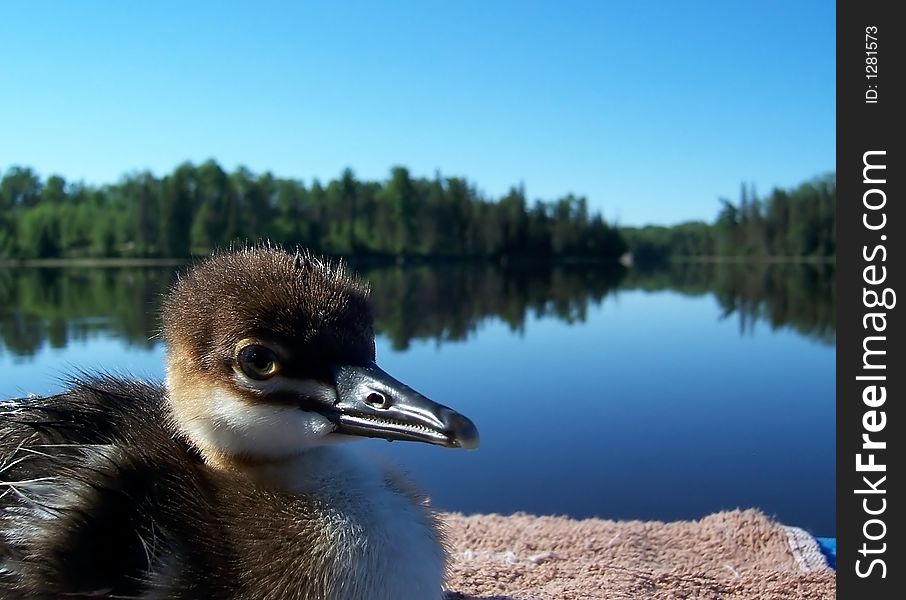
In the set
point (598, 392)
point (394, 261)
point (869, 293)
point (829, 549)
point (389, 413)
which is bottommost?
point (598, 392)

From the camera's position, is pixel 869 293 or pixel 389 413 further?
pixel 869 293

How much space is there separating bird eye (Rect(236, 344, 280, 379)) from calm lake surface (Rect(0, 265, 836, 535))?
35 cm

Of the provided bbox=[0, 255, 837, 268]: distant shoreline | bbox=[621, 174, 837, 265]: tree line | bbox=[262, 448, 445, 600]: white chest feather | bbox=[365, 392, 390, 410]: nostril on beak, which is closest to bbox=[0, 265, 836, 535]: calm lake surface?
bbox=[262, 448, 445, 600]: white chest feather

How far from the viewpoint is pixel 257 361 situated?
1479 millimetres

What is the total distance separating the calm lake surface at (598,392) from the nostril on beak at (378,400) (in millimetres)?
330

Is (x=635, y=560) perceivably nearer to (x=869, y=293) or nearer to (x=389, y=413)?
(x=869, y=293)

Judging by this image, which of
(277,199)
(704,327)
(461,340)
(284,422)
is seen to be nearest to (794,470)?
(284,422)

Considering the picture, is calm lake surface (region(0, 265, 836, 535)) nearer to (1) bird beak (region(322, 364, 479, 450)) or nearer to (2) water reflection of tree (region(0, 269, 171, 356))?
(2) water reflection of tree (region(0, 269, 171, 356))

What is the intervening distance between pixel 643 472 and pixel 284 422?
4.19m

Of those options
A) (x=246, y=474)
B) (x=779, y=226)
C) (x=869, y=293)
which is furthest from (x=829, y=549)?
(x=779, y=226)

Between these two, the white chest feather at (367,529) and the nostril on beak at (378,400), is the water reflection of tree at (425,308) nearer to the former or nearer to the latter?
the white chest feather at (367,529)

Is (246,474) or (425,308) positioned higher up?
(246,474)

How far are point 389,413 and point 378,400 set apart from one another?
4 centimetres

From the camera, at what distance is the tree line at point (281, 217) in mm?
38875
